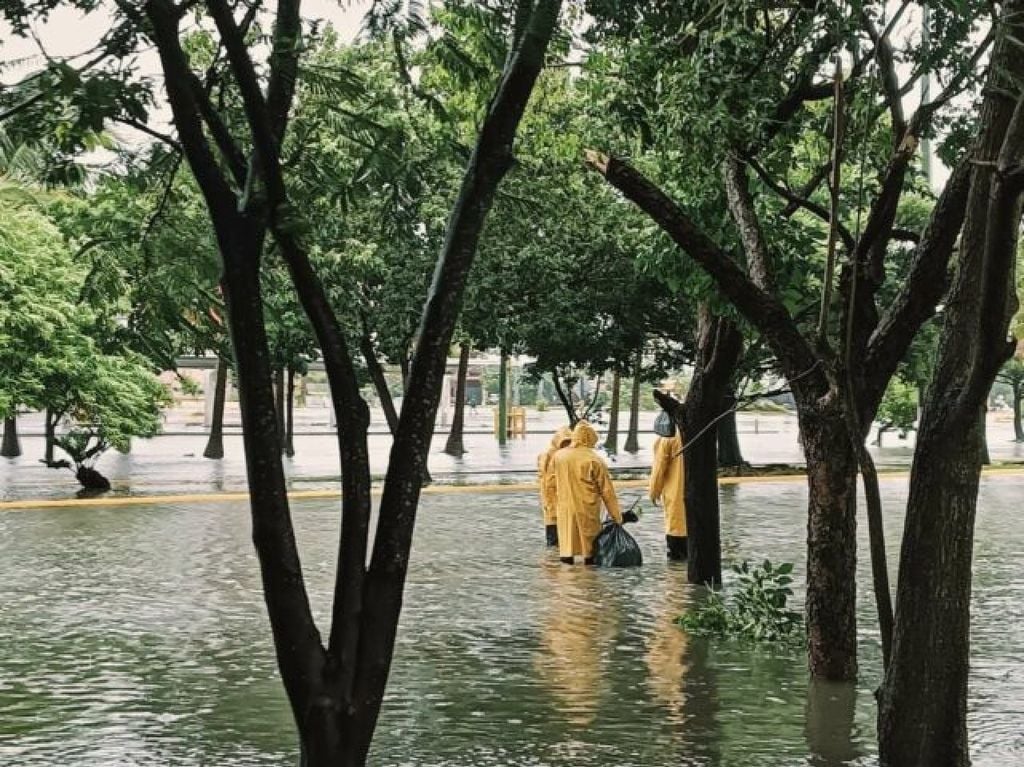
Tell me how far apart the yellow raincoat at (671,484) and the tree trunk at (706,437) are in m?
1.51

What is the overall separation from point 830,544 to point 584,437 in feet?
20.6

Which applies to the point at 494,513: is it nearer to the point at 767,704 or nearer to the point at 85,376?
the point at 85,376

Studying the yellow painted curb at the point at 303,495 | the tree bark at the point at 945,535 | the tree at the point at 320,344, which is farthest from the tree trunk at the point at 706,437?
the yellow painted curb at the point at 303,495

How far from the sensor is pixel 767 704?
8.46 m

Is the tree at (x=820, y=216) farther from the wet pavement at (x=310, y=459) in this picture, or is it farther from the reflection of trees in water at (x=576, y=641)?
the wet pavement at (x=310, y=459)

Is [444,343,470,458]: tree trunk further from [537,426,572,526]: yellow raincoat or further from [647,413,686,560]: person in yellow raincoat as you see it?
[647,413,686,560]: person in yellow raincoat

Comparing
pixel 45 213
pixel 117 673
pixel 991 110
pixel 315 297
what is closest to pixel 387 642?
pixel 315 297

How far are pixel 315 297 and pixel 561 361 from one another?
67.3ft

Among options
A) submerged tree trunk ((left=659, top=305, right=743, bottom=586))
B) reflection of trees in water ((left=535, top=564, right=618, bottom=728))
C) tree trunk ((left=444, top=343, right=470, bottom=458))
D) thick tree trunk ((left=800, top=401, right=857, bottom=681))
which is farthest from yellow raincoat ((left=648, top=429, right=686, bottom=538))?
tree trunk ((left=444, top=343, right=470, bottom=458))

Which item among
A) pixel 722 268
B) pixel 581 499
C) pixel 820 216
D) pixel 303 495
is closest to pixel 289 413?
pixel 303 495

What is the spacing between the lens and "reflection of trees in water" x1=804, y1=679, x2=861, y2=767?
736 cm

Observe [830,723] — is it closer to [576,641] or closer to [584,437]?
[576,641]

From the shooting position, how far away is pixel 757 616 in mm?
10531

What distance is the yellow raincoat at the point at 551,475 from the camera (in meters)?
15.4
